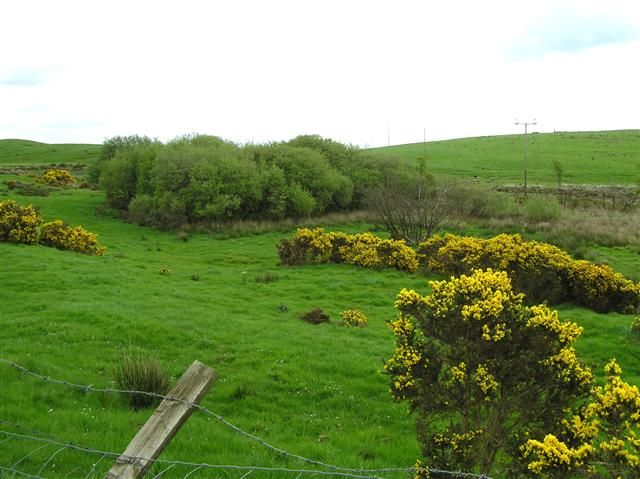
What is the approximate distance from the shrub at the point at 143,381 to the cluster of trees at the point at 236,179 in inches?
1324

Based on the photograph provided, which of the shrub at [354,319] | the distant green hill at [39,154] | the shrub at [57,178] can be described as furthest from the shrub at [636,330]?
the distant green hill at [39,154]

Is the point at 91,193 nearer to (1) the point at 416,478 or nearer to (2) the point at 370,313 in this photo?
(2) the point at 370,313

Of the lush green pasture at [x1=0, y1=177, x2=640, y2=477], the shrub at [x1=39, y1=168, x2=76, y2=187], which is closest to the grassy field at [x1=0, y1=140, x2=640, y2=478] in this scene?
the lush green pasture at [x1=0, y1=177, x2=640, y2=477]

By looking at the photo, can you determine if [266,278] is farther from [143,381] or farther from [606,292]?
[143,381]

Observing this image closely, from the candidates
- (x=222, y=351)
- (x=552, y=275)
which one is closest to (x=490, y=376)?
(x=222, y=351)

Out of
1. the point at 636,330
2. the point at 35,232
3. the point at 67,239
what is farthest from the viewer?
the point at 67,239

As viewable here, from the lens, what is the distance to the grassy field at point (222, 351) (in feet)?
27.3

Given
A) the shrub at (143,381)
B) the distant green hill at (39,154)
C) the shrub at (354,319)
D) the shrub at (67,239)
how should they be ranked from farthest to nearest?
the distant green hill at (39,154) → the shrub at (67,239) → the shrub at (354,319) → the shrub at (143,381)

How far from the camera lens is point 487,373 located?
6574 mm

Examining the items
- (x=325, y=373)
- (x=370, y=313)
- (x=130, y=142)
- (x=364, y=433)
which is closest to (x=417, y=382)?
(x=364, y=433)

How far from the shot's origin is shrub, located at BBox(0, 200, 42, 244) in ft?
88.8

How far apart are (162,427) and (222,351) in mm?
8913

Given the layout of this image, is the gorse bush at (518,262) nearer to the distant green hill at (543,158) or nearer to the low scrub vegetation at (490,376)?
the low scrub vegetation at (490,376)

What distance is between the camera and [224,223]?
1714 inches
